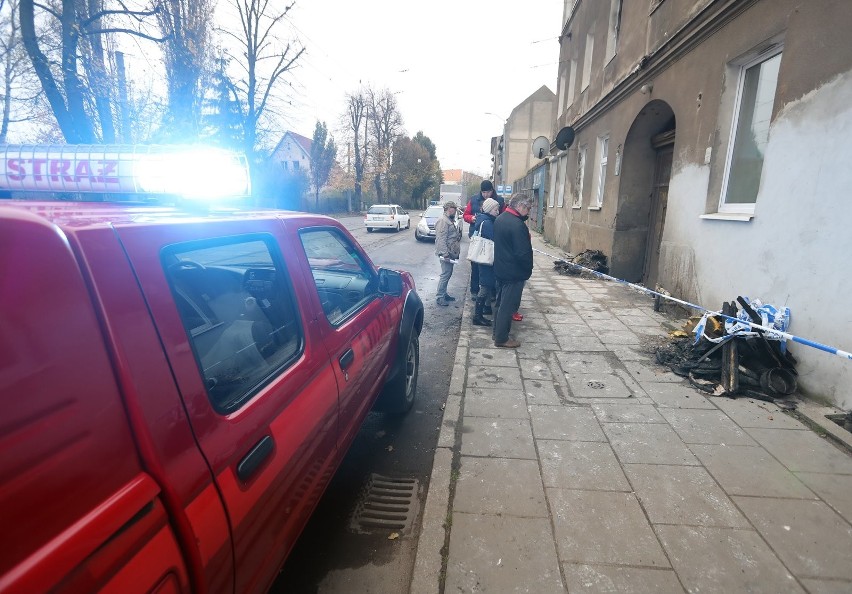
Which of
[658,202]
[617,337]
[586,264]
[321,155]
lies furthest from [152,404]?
[321,155]

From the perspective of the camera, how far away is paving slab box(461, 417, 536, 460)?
308 centimetres

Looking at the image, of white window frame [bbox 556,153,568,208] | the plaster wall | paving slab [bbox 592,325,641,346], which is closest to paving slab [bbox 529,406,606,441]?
paving slab [bbox 592,325,641,346]

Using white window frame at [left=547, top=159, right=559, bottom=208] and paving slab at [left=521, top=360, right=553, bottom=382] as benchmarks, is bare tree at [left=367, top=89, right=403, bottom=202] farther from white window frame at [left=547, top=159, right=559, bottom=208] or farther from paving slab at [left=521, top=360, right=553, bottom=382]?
paving slab at [left=521, top=360, right=553, bottom=382]

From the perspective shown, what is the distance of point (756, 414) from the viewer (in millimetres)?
3508

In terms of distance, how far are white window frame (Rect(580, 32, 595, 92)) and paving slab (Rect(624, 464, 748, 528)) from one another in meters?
11.4

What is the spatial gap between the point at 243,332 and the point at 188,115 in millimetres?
14872

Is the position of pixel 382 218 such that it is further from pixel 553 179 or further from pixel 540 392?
pixel 540 392

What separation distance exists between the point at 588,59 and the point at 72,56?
12270 mm

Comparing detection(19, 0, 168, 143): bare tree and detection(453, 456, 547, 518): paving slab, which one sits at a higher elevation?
detection(19, 0, 168, 143): bare tree

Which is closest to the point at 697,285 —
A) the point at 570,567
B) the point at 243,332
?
the point at 570,567

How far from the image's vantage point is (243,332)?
1778 mm

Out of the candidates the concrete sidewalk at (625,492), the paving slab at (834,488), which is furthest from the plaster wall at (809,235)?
the paving slab at (834,488)

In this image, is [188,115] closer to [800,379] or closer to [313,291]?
[313,291]

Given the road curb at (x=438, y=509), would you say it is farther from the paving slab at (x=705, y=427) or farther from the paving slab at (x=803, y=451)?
the paving slab at (x=803, y=451)
